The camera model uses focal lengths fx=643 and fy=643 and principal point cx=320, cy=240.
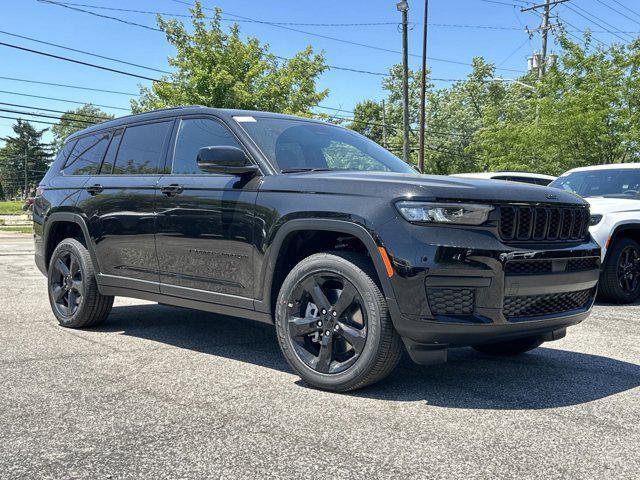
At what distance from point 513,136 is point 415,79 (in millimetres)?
36124

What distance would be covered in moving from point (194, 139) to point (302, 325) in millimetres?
1903

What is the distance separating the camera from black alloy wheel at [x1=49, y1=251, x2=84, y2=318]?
589cm

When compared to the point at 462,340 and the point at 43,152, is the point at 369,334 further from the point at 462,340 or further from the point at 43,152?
the point at 43,152

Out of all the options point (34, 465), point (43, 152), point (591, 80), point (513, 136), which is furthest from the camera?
Result: point (43, 152)

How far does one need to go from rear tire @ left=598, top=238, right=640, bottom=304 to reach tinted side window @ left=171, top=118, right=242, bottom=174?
5069 mm

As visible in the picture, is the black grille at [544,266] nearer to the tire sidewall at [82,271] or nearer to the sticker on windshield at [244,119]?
the sticker on windshield at [244,119]

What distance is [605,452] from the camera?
9.61ft

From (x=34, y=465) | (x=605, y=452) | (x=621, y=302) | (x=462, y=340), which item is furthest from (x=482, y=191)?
(x=621, y=302)

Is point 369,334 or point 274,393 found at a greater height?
point 369,334

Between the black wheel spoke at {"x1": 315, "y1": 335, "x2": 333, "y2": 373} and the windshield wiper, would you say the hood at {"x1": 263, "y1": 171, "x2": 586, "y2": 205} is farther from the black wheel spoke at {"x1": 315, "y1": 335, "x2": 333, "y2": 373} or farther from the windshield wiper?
the black wheel spoke at {"x1": 315, "y1": 335, "x2": 333, "y2": 373}

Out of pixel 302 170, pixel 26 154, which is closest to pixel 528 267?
pixel 302 170

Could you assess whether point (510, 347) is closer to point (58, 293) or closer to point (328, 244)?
point (328, 244)

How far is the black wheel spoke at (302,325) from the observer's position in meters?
3.93

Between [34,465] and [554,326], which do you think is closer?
[34,465]
